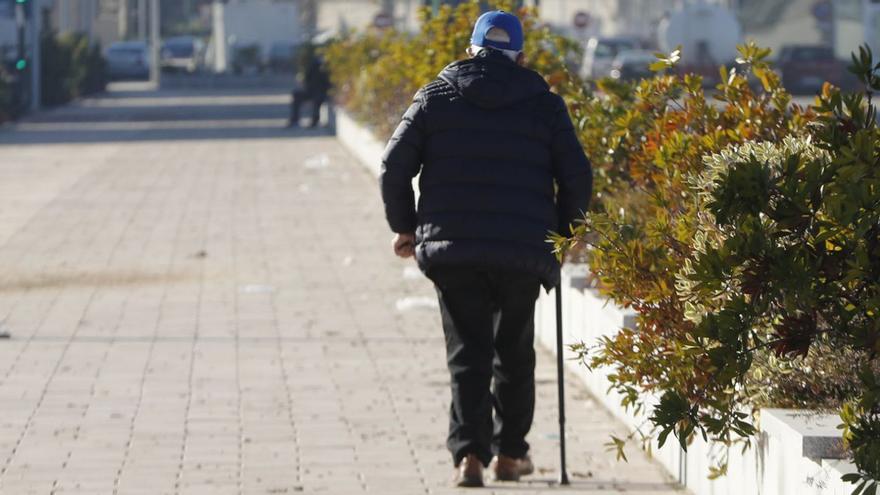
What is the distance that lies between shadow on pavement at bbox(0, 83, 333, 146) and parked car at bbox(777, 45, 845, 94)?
1407 centimetres

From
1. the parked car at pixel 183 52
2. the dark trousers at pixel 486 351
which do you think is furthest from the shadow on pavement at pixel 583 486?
the parked car at pixel 183 52

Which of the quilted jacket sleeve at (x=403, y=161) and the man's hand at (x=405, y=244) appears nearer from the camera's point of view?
the quilted jacket sleeve at (x=403, y=161)

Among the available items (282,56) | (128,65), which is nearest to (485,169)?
(128,65)

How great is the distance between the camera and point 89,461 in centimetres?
723

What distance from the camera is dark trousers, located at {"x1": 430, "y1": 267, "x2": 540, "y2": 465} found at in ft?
21.9

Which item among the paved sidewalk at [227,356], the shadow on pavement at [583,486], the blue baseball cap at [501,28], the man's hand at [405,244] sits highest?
the blue baseball cap at [501,28]

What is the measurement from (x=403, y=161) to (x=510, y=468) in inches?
48.4

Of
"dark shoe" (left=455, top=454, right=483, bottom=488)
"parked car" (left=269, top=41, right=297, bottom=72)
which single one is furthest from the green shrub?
"parked car" (left=269, top=41, right=297, bottom=72)

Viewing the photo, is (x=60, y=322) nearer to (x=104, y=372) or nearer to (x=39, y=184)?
(x=104, y=372)

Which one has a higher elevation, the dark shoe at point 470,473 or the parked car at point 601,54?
the parked car at point 601,54

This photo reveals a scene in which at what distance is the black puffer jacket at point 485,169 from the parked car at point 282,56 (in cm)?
6138

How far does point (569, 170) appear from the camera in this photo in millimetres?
6711

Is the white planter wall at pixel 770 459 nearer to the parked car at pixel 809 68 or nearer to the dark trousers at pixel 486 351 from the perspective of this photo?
the dark trousers at pixel 486 351

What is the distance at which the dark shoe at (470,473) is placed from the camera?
6.74 m
